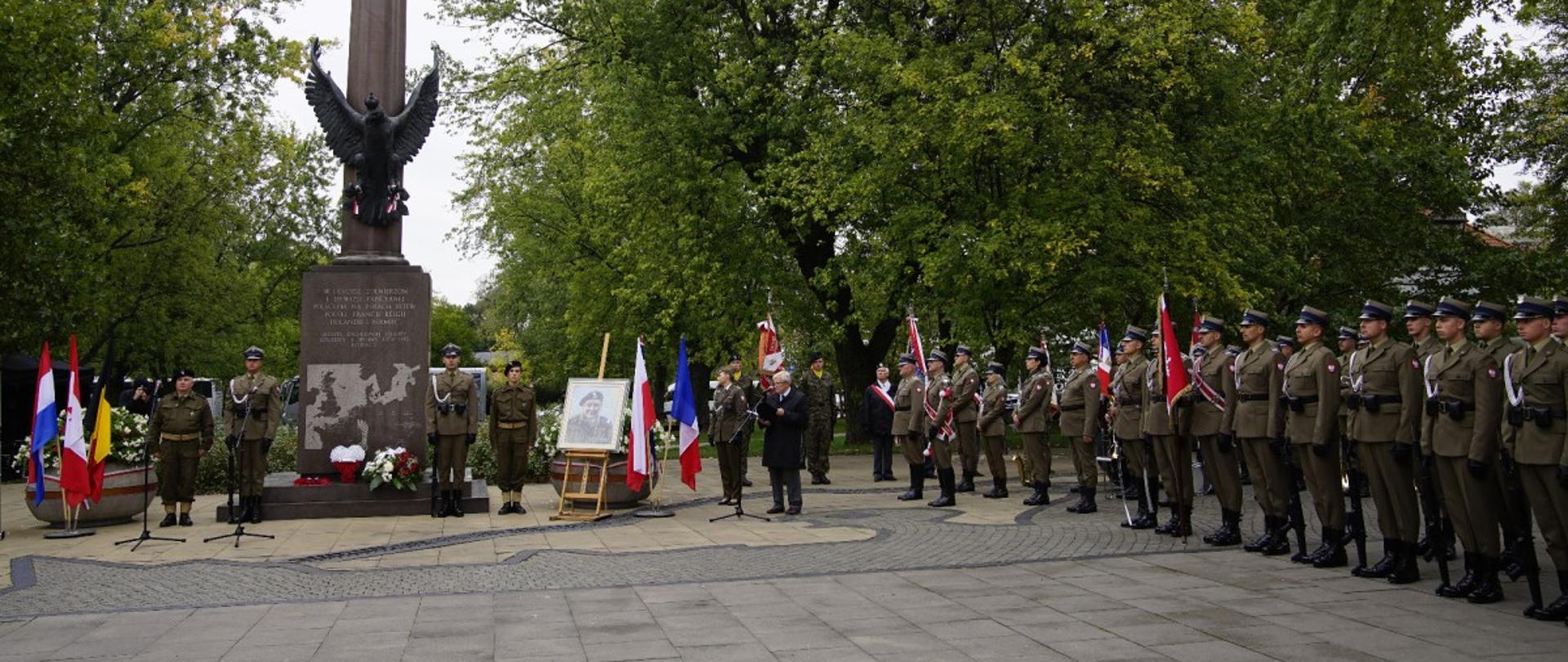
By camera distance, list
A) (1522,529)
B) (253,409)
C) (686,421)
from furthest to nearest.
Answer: (686,421) → (253,409) → (1522,529)

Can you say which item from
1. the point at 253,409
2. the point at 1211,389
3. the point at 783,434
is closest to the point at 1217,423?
the point at 1211,389

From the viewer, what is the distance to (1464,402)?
27.5 feet

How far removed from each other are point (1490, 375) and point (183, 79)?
28736 millimetres

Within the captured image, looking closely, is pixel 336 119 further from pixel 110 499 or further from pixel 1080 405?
pixel 1080 405

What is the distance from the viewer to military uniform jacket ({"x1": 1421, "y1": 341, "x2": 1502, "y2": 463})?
820cm

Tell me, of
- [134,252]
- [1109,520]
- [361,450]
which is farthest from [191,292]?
[1109,520]

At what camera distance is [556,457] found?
49.8 feet

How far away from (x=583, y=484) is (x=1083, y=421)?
245 inches

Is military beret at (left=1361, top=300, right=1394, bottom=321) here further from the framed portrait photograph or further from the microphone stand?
the microphone stand

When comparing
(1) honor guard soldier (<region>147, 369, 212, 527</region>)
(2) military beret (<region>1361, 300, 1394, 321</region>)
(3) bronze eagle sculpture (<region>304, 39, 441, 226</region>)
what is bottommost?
(1) honor guard soldier (<region>147, 369, 212, 527</region>)

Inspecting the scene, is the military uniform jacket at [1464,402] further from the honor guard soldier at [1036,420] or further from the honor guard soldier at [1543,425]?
the honor guard soldier at [1036,420]

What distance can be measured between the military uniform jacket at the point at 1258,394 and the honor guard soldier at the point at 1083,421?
10.4 feet

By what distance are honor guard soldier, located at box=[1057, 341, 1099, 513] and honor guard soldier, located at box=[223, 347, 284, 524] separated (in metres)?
9.48

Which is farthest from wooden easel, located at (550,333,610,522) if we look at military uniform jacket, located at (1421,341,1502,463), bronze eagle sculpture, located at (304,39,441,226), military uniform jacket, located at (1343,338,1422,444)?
military uniform jacket, located at (1421,341,1502,463)
